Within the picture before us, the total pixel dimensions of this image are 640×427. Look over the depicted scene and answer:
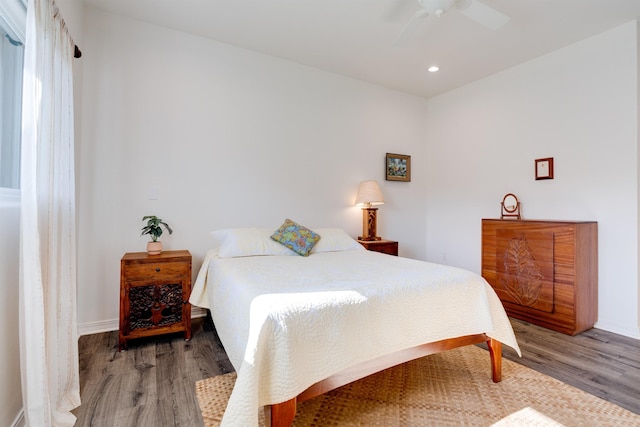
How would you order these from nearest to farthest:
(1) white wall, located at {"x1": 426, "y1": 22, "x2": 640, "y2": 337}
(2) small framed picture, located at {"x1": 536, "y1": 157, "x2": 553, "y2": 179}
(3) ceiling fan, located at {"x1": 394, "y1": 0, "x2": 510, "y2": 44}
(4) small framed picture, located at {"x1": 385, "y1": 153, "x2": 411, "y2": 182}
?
1. (3) ceiling fan, located at {"x1": 394, "y1": 0, "x2": 510, "y2": 44}
2. (1) white wall, located at {"x1": 426, "y1": 22, "x2": 640, "y2": 337}
3. (2) small framed picture, located at {"x1": 536, "y1": 157, "x2": 553, "y2": 179}
4. (4) small framed picture, located at {"x1": 385, "y1": 153, "x2": 411, "y2": 182}

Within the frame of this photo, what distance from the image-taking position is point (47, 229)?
4.95 ft

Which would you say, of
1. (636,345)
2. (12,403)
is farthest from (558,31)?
(12,403)

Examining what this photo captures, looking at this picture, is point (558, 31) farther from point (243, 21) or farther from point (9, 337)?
point (9, 337)

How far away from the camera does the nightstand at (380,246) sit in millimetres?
3598

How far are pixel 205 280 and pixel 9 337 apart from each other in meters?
1.28

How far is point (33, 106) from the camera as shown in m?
1.33

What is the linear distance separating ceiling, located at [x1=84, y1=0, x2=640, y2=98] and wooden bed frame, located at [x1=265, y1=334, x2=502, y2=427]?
2.20 metres

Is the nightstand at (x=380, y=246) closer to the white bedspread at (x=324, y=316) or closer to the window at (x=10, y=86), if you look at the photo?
the white bedspread at (x=324, y=316)

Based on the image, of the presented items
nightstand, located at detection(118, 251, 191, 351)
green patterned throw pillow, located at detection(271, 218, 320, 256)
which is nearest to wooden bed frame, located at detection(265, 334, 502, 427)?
green patterned throw pillow, located at detection(271, 218, 320, 256)

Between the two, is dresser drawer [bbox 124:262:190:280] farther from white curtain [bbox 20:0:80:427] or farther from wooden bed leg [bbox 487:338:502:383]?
wooden bed leg [bbox 487:338:502:383]

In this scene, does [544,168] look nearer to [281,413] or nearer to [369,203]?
[369,203]

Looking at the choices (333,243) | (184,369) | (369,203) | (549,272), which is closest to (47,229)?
(184,369)

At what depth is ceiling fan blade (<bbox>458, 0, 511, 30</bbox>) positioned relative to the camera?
6.82ft

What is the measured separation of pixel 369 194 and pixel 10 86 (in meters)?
3.07
